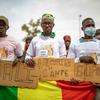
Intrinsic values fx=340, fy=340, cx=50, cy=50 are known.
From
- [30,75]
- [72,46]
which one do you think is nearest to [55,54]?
[72,46]

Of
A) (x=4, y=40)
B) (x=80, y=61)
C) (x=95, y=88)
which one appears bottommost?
(x=95, y=88)

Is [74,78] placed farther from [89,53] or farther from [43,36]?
[43,36]

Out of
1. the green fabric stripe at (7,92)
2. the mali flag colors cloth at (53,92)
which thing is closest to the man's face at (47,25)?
the mali flag colors cloth at (53,92)

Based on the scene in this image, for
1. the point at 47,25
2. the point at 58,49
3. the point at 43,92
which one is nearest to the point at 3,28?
the point at 47,25

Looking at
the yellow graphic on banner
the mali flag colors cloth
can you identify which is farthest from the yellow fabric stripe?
the yellow graphic on banner

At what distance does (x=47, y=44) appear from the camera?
5.71 meters

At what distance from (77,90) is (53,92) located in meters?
0.39

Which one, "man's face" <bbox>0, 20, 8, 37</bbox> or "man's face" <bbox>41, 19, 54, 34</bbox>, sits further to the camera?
"man's face" <bbox>41, 19, 54, 34</bbox>

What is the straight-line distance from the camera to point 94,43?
582cm

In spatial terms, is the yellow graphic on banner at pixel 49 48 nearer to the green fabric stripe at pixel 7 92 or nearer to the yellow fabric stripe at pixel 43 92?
the yellow fabric stripe at pixel 43 92

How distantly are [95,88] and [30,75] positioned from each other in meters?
1.07

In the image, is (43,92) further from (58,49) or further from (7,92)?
(58,49)

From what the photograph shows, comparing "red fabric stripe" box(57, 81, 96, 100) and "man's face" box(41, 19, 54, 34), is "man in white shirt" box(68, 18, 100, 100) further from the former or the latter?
"man's face" box(41, 19, 54, 34)

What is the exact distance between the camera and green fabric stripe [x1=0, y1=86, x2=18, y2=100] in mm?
5160
